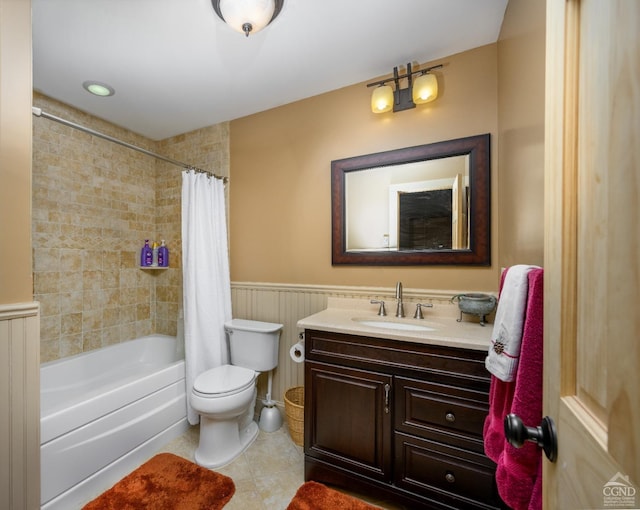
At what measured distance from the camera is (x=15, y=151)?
1.11 meters

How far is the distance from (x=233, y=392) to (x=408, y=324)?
1159 mm

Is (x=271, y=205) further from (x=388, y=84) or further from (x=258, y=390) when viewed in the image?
(x=258, y=390)

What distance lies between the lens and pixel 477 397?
1226mm

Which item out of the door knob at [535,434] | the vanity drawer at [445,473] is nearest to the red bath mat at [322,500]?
the vanity drawer at [445,473]

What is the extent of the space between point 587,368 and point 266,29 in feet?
6.24

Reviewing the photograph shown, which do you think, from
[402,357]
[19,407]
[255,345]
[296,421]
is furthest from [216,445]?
[402,357]

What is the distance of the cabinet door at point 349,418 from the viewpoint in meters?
1.40

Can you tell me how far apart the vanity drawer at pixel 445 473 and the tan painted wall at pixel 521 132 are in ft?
2.99

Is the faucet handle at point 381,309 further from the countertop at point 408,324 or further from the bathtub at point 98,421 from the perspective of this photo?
the bathtub at point 98,421

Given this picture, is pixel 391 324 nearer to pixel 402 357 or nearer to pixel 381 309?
pixel 381 309

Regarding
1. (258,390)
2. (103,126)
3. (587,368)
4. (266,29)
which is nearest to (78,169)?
(103,126)

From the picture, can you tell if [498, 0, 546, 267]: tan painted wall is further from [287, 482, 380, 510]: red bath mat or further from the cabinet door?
[287, 482, 380, 510]: red bath mat

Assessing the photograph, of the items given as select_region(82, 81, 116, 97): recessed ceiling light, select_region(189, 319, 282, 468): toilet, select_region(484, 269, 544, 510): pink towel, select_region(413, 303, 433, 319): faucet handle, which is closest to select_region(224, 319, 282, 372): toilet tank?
select_region(189, 319, 282, 468): toilet

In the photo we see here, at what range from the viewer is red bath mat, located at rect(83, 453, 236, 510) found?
4.69ft
